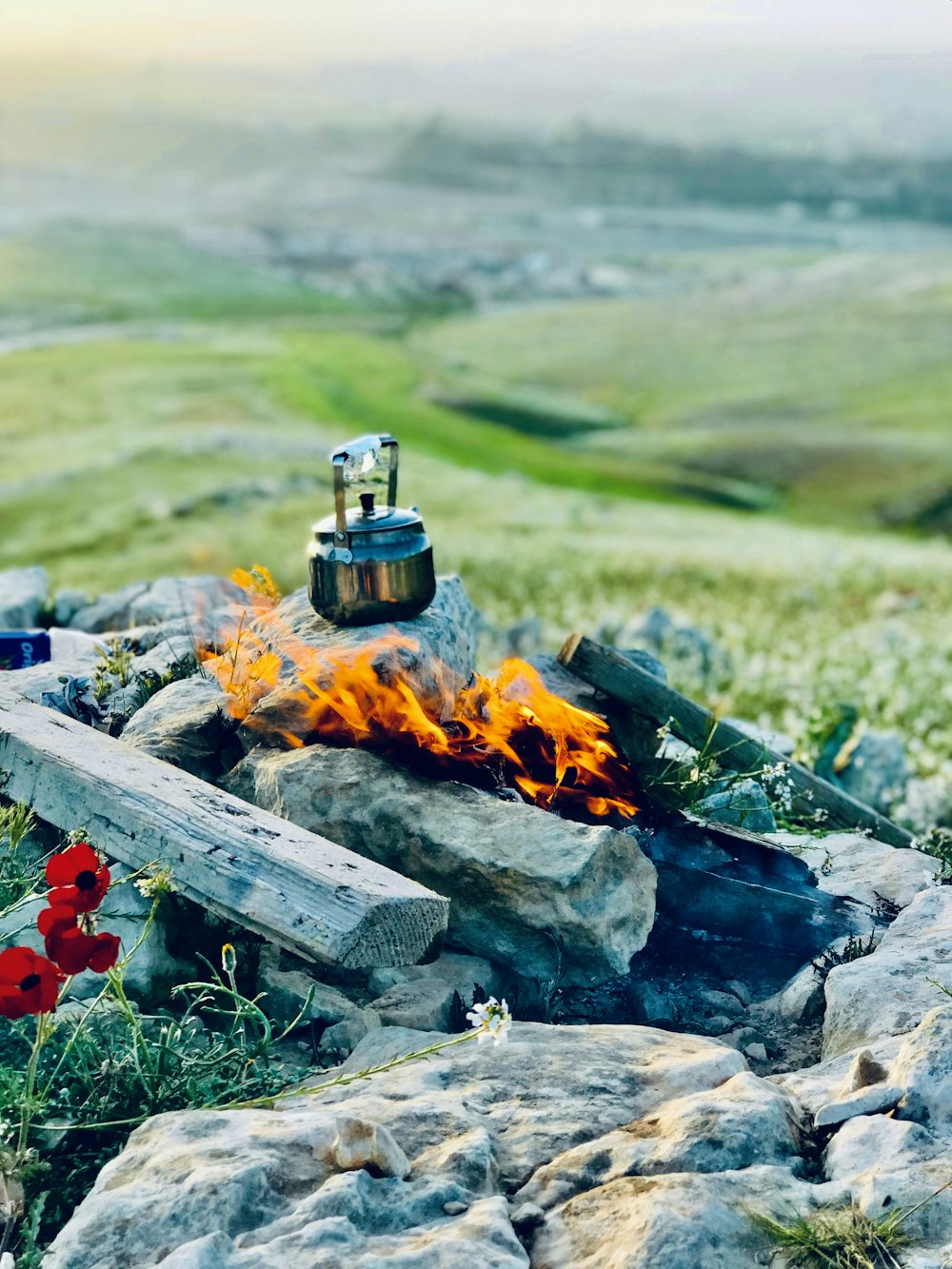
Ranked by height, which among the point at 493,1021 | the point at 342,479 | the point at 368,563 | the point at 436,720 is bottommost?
the point at 493,1021

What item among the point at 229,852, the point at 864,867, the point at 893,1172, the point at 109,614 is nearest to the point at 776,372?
the point at 109,614

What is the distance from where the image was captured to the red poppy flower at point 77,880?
203 inches

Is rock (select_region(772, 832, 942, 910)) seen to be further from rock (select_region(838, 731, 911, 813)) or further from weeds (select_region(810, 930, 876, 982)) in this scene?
rock (select_region(838, 731, 911, 813))

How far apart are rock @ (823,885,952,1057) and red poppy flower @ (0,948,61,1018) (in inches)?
133

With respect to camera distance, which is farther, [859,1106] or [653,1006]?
[653,1006]

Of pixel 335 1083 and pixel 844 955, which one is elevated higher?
pixel 335 1083

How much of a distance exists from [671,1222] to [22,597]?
10.7m

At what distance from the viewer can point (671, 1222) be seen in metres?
4.61

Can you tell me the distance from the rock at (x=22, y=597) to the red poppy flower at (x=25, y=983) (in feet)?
28.3

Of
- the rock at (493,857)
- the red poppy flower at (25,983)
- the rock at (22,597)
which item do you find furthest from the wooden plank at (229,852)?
the rock at (22,597)

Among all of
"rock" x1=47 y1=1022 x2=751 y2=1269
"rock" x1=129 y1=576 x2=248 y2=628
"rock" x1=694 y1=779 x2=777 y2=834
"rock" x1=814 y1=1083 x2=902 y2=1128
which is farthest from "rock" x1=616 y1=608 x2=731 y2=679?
"rock" x1=814 y1=1083 x2=902 y2=1128

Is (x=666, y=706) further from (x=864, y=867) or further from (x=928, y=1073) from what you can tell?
(x=928, y=1073)

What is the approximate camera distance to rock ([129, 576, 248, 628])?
1238cm

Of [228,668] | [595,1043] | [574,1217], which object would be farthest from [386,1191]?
[228,668]
